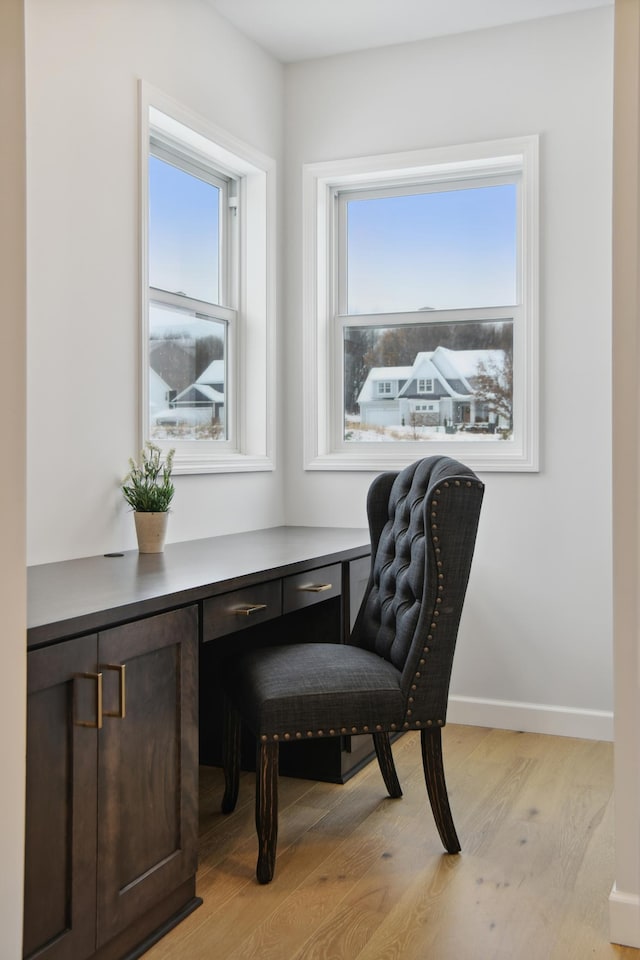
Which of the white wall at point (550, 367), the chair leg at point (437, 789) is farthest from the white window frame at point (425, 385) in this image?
the chair leg at point (437, 789)

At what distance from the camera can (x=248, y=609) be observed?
2.34 meters

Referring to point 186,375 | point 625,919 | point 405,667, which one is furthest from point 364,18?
point 625,919

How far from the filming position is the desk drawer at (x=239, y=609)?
2186mm

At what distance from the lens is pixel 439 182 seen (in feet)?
12.3

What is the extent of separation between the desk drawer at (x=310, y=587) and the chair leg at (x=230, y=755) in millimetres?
374

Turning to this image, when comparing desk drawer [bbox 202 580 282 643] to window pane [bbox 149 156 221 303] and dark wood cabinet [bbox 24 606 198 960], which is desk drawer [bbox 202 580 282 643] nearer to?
dark wood cabinet [bbox 24 606 198 960]

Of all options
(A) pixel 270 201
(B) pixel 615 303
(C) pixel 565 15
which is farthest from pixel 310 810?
(C) pixel 565 15

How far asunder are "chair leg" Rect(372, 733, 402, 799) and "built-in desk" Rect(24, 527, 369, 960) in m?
0.62

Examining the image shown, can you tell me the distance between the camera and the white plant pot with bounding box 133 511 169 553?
2760 millimetres

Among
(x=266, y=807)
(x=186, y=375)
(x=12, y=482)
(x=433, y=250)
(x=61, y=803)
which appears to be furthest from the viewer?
(x=433, y=250)

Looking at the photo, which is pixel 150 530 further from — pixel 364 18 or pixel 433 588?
pixel 364 18

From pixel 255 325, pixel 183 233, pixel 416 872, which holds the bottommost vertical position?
pixel 416 872

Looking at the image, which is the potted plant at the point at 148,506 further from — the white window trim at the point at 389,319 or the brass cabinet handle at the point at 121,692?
the white window trim at the point at 389,319

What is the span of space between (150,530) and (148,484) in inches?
7.0
